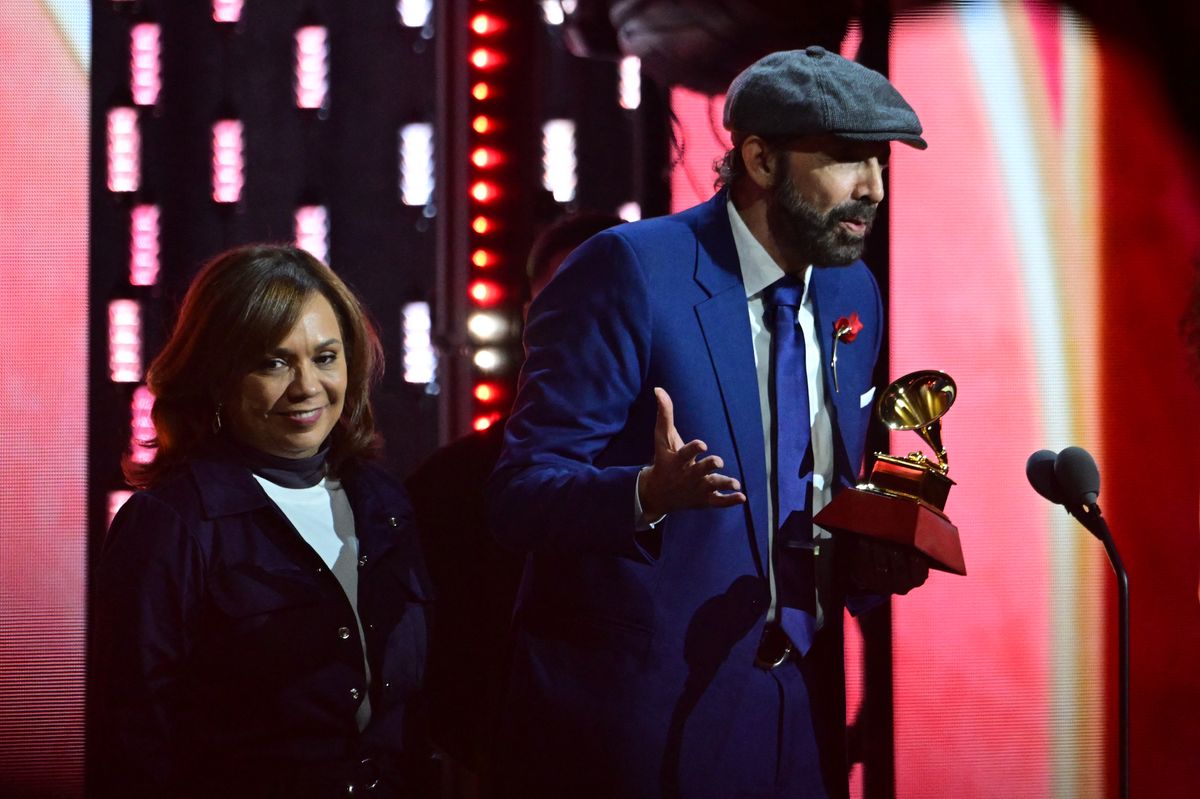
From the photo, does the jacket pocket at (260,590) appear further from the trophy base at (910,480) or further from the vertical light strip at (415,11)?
the vertical light strip at (415,11)

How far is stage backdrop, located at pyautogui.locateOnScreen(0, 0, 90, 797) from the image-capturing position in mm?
3932

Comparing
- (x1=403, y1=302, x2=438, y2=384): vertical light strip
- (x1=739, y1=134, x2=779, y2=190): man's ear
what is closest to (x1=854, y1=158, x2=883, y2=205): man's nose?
(x1=739, y1=134, x2=779, y2=190): man's ear

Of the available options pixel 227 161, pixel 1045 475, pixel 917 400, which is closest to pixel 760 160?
pixel 917 400

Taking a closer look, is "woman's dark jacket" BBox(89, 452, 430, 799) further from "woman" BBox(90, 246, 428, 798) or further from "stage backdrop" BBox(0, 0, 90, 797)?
"stage backdrop" BBox(0, 0, 90, 797)

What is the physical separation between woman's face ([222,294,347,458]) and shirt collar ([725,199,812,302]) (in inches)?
27.9

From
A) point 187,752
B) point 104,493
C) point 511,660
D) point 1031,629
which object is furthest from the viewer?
point 104,493

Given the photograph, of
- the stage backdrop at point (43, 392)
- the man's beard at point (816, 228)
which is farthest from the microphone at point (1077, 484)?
the stage backdrop at point (43, 392)

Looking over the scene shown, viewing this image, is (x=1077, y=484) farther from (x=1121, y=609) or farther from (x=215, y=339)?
(x=215, y=339)

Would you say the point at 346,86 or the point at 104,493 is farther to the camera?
the point at 346,86

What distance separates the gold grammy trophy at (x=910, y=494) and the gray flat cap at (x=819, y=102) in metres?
0.38

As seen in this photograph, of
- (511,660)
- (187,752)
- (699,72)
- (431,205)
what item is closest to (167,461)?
(187,752)

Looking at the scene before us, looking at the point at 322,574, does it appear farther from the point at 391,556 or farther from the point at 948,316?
the point at 948,316

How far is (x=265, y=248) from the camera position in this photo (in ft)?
6.86

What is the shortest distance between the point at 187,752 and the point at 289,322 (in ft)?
2.27
